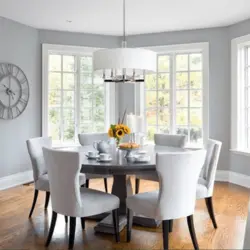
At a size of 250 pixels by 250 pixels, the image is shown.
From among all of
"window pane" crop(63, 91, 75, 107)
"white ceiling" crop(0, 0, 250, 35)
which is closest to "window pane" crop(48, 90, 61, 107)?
"window pane" crop(63, 91, 75, 107)

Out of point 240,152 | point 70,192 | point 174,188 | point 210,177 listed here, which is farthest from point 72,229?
point 240,152

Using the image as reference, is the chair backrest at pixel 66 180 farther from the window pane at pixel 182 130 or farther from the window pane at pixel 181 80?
the window pane at pixel 181 80

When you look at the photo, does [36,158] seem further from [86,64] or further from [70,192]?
[86,64]

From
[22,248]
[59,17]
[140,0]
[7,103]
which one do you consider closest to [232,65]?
[140,0]

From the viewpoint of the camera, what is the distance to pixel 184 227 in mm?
3479

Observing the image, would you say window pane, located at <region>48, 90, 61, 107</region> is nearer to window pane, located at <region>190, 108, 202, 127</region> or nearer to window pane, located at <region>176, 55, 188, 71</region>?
window pane, located at <region>176, 55, 188, 71</region>

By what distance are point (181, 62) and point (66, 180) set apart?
4002 mm

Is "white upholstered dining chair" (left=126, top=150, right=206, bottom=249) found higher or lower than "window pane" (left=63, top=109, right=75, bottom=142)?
lower

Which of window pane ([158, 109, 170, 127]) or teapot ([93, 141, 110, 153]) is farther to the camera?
window pane ([158, 109, 170, 127])

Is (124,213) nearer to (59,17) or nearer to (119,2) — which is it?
(119,2)

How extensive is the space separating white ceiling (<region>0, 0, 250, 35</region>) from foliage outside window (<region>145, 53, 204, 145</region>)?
2.06 feet

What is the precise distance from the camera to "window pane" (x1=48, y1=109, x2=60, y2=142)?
609 cm

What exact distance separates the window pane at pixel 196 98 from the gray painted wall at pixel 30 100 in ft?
8.87

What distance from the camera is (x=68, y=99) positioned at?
6.20 metres
